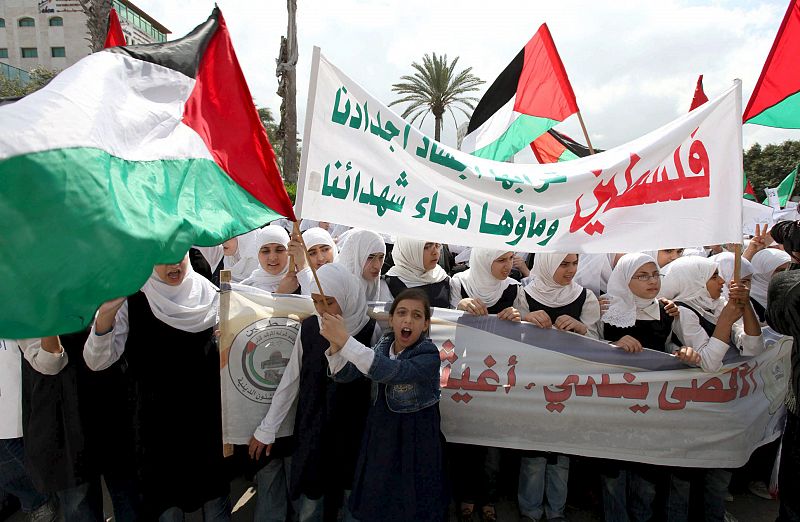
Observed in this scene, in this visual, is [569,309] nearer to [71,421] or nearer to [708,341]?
[708,341]

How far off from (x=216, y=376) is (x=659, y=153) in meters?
2.51

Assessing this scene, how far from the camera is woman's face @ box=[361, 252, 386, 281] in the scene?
3.32m

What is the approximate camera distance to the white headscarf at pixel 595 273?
4.18 meters

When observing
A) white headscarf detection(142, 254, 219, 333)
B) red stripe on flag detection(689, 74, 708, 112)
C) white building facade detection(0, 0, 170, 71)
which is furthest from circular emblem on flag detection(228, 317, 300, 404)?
white building facade detection(0, 0, 170, 71)

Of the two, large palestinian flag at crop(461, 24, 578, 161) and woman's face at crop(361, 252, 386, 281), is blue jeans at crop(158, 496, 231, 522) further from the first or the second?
large palestinian flag at crop(461, 24, 578, 161)

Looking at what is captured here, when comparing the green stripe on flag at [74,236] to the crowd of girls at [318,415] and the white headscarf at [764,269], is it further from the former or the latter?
the white headscarf at [764,269]

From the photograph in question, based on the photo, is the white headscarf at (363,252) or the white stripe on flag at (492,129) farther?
the white stripe on flag at (492,129)

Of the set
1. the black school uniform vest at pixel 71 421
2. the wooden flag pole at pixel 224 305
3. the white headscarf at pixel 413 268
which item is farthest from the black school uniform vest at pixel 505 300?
the black school uniform vest at pixel 71 421

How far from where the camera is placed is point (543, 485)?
286 cm

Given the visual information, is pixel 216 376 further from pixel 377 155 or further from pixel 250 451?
pixel 377 155

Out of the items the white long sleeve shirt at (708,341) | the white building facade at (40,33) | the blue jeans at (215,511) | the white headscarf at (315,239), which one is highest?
the white building facade at (40,33)

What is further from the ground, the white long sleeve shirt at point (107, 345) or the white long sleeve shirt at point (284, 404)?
the white long sleeve shirt at point (107, 345)

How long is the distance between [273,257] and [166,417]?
4.65 ft

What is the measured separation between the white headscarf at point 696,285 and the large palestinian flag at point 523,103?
1439mm
